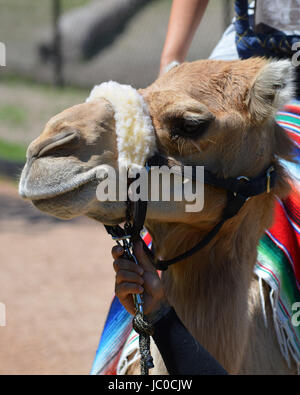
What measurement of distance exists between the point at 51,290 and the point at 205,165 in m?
4.30

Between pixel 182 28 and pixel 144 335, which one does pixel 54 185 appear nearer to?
pixel 144 335

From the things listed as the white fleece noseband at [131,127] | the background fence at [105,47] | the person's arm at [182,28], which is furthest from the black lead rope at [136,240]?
the background fence at [105,47]

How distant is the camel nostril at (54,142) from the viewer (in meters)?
1.98

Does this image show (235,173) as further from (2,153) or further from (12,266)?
(2,153)

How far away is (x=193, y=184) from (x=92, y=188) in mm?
391

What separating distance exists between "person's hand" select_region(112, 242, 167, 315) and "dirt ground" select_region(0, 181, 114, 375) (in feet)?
9.51

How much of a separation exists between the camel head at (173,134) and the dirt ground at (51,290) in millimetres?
3015

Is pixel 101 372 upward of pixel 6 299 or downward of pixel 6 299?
upward

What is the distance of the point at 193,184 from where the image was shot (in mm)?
2215

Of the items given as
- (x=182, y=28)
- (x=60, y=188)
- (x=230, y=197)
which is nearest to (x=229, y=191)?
(x=230, y=197)

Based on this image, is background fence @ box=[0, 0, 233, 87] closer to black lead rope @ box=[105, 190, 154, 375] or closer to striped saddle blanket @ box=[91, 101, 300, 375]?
striped saddle blanket @ box=[91, 101, 300, 375]

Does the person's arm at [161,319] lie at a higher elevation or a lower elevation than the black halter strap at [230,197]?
lower

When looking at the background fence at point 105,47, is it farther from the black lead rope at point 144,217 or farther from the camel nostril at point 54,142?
the camel nostril at point 54,142

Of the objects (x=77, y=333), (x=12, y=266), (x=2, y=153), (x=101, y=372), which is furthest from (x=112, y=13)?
(x=101, y=372)
